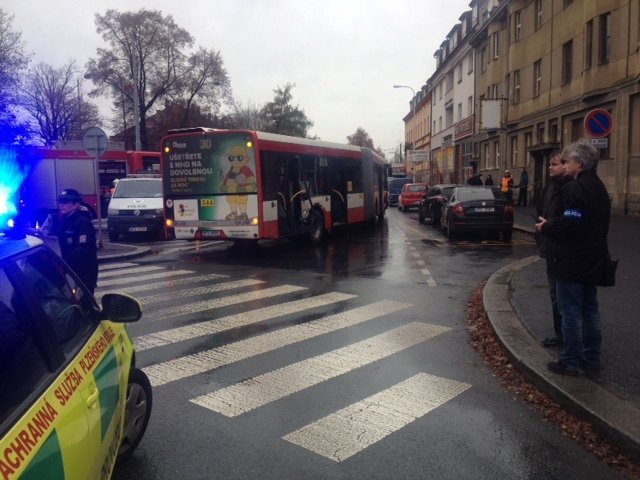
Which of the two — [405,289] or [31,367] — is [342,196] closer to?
[405,289]

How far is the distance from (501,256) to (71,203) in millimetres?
9916

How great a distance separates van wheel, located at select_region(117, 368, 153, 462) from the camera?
11.8 feet

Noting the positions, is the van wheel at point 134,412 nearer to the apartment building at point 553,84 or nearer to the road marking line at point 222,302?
the road marking line at point 222,302

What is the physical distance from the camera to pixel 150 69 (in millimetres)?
50875

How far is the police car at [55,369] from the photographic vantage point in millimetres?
1885

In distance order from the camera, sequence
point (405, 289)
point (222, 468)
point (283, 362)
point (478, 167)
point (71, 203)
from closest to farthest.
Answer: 1. point (222, 468)
2. point (283, 362)
3. point (71, 203)
4. point (405, 289)
5. point (478, 167)

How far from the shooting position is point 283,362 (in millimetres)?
5750

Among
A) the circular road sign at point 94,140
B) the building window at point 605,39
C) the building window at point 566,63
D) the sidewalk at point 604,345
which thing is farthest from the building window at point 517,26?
the sidewalk at point 604,345

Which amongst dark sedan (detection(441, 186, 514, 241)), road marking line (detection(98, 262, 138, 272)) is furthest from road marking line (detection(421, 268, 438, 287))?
road marking line (detection(98, 262, 138, 272))

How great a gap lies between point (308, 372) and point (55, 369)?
11.0 ft

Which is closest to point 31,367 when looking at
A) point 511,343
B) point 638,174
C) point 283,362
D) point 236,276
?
point 283,362

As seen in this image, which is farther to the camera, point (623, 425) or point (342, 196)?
point (342, 196)

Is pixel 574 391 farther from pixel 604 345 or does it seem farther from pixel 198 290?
pixel 198 290

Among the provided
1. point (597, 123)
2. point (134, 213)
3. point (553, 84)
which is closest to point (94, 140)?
point (134, 213)
